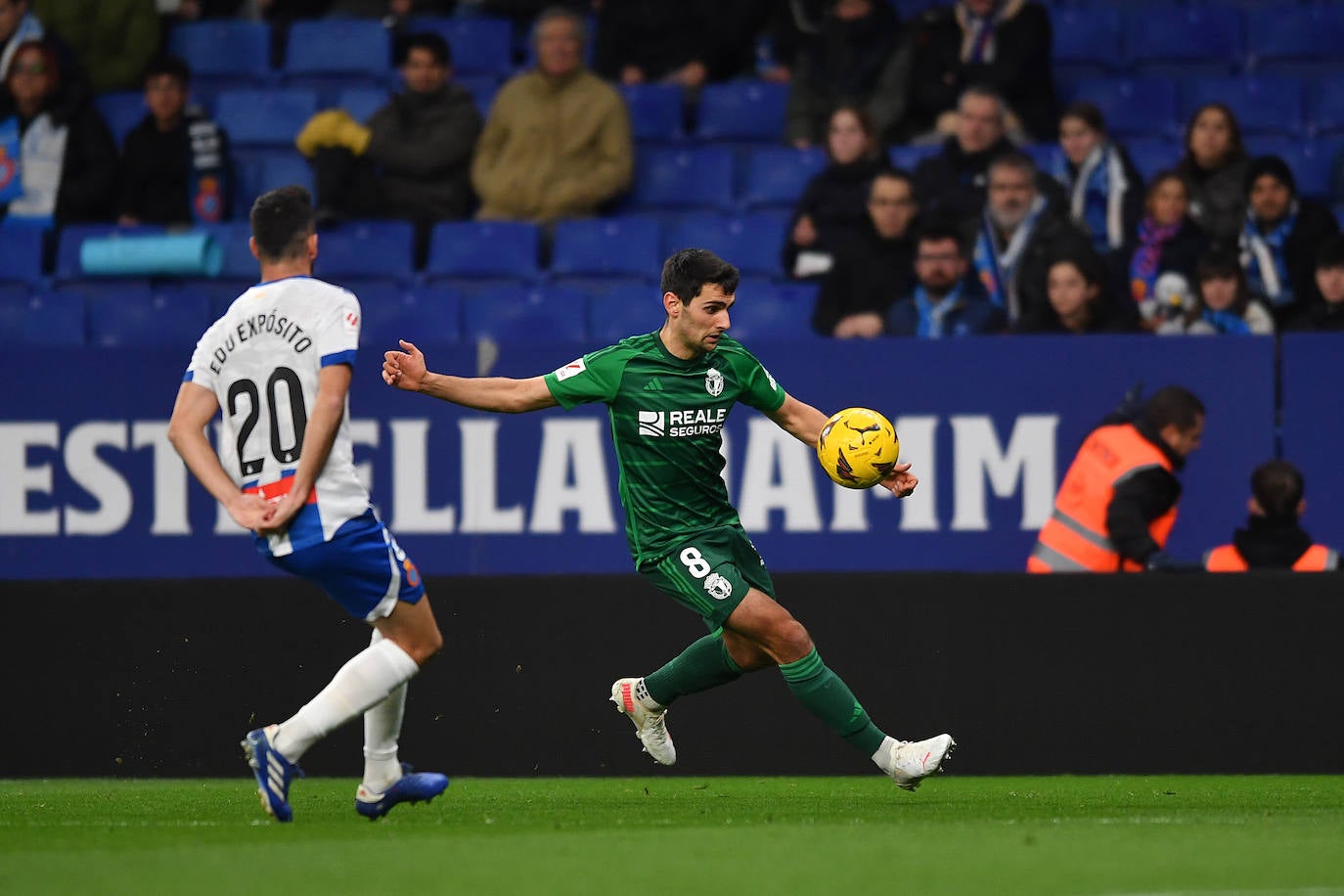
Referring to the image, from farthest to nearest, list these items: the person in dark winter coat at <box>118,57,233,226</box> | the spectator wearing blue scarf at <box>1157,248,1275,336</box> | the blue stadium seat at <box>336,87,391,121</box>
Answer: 1. the blue stadium seat at <box>336,87,391,121</box>
2. the person in dark winter coat at <box>118,57,233,226</box>
3. the spectator wearing blue scarf at <box>1157,248,1275,336</box>

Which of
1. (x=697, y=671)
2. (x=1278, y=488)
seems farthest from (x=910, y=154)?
(x=697, y=671)

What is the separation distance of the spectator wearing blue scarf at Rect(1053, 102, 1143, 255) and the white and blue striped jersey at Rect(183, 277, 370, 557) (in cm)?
570

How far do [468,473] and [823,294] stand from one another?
2.06 metres

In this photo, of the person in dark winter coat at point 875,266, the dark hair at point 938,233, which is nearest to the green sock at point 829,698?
the person in dark winter coat at point 875,266

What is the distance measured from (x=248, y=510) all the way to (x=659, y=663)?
3182 millimetres

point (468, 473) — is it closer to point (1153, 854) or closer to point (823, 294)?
point (823, 294)

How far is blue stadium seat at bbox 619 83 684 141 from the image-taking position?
39.9 ft

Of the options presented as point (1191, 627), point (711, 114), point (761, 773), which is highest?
point (711, 114)

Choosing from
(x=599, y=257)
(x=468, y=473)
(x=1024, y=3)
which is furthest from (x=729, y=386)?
(x=1024, y=3)

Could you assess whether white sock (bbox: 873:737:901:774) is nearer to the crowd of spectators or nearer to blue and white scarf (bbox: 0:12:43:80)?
the crowd of spectators

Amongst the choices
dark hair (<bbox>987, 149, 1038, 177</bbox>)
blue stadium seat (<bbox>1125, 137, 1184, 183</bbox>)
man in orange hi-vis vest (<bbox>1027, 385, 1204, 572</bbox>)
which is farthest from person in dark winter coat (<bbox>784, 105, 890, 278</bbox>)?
man in orange hi-vis vest (<bbox>1027, 385, 1204, 572</bbox>)

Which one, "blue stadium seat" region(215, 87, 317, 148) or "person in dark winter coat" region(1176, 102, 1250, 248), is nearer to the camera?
"person in dark winter coat" region(1176, 102, 1250, 248)

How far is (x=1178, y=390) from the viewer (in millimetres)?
8656

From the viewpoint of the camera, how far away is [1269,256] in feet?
33.0
